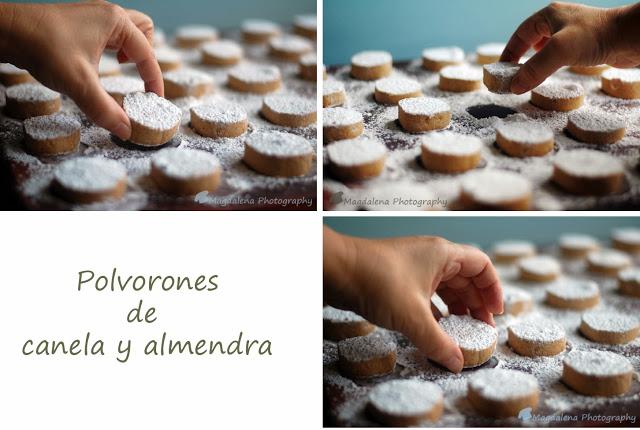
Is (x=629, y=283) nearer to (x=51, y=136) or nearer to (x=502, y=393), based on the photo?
(x=502, y=393)

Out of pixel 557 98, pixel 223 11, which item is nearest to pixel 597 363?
pixel 557 98

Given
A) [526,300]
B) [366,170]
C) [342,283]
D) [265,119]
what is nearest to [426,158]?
[366,170]

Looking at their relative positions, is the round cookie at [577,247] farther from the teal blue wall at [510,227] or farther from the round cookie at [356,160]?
the round cookie at [356,160]

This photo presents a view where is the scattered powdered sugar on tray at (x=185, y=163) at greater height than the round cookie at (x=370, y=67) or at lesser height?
lesser

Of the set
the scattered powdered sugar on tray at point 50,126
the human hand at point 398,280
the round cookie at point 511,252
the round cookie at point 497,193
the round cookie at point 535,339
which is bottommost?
the round cookie at point 511,252

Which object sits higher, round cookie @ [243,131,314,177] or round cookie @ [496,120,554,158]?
round cookie @ [496,120,554,158]

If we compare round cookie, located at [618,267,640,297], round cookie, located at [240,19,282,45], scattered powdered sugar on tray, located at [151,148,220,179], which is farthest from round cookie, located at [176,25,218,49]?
round cookie, located at [618,267,640,297]

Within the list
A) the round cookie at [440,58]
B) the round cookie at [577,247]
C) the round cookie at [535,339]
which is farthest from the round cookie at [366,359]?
the round cookie at [577,247]

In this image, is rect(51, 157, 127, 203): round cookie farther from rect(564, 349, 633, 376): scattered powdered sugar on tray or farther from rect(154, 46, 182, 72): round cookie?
→ rect(564, 349, 633, 376): scattered powdered sugar on tray
